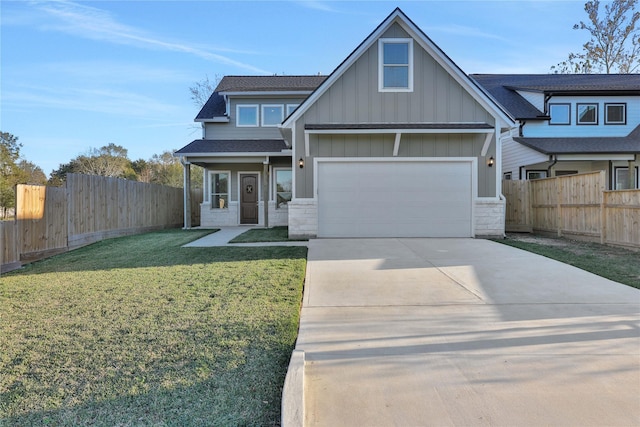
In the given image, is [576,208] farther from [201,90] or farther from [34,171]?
[34,171]

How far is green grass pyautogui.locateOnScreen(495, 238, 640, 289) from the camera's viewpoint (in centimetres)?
597


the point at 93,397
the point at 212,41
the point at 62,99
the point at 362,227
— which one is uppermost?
the point at 212,41

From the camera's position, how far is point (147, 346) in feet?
10.3

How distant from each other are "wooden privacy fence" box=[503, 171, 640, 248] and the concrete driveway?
3.93 metres

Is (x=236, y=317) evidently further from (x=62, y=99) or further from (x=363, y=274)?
(x=62, y=99)

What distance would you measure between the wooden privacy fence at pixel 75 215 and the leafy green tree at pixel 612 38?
31655 mm

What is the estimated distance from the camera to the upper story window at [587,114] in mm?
15984

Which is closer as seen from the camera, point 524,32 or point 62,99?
point 524,32

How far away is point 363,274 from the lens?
19.9ft

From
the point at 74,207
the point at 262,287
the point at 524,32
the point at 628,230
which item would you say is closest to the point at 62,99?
the point at 74,207

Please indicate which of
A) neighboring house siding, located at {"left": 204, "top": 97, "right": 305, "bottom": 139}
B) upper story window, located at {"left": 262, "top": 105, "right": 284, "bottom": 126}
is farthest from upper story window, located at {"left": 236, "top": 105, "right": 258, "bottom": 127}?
upper story window, located at {"left": 262, "top": 105, "right": 284, "bottom": 126}

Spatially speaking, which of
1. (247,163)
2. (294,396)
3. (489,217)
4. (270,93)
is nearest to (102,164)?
(247,163)

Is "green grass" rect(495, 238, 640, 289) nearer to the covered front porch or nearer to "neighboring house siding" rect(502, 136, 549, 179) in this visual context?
"neighboring house siding" rect(502, 136, 549, 179)

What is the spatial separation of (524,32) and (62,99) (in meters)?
19.5
